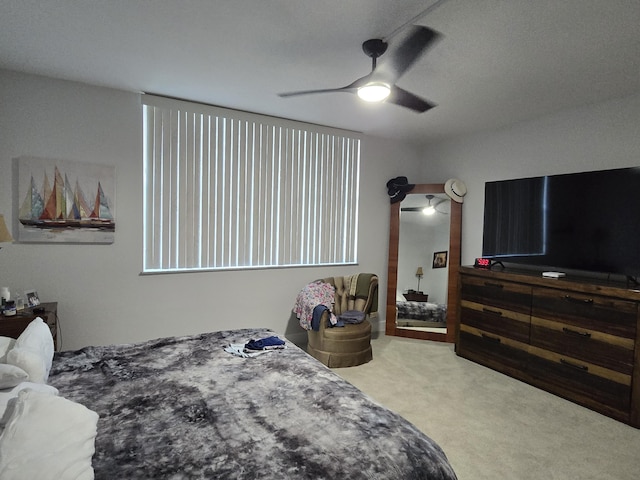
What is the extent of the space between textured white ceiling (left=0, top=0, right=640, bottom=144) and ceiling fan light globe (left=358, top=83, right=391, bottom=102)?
34 centimetres

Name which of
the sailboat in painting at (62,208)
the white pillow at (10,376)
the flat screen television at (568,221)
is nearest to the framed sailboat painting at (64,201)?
the sailboat in painting at (62,208)

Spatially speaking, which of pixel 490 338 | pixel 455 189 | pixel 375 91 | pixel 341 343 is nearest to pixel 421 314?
pixel 490 338

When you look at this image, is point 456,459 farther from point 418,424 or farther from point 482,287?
point 482,287

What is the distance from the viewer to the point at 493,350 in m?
3.57

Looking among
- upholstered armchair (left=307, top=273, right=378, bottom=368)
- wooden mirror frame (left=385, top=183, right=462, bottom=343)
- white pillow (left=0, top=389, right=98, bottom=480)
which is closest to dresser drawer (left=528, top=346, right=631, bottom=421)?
wooden mirror frame (left=385, top=183, right=462, bottom=343)

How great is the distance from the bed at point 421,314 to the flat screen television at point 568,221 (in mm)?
977

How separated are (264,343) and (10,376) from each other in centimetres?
125

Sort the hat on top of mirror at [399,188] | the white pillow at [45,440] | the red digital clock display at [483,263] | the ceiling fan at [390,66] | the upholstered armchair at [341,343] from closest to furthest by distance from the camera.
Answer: the white pillow at [45,440], the ceiling fan at [390,66], the upholstered armchair at [341,343], the red digital clock display at [483,263], the hat on top of mirror at [399,188]

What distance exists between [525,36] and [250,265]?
3187 millimetres

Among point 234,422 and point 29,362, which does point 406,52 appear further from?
point 29,362

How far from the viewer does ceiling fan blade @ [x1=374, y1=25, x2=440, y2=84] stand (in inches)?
71.9

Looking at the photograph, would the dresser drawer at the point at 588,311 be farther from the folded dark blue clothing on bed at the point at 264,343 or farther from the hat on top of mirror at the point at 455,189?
the folded dark blue clothing on bed at the point at 264,343

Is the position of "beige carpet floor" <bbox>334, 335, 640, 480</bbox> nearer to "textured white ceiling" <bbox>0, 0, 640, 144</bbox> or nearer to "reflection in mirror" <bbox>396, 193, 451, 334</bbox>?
"reflection in mirror" <bbox>396, 193, 451, 334</bbox>

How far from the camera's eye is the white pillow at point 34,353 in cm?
A: 150
